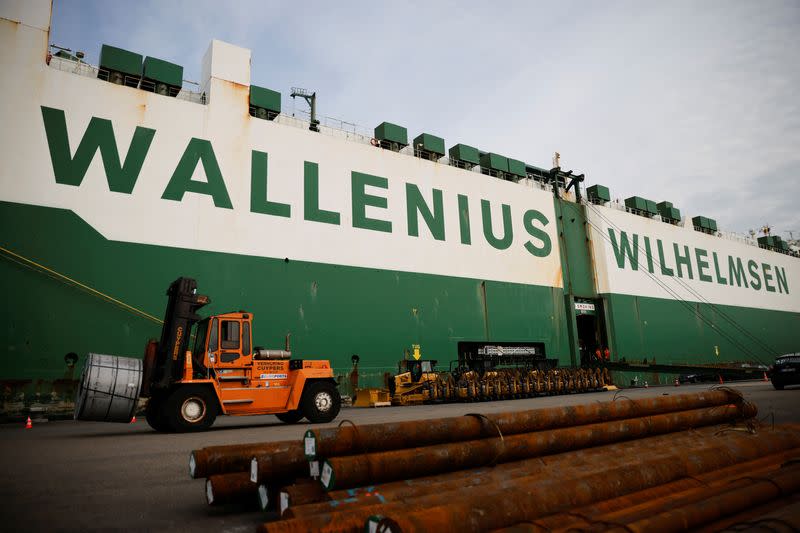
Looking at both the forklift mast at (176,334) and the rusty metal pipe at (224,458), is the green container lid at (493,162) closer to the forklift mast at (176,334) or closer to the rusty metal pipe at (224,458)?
the forklift mast at (176,334)

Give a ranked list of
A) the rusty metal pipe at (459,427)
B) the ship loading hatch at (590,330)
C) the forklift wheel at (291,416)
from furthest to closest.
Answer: the ship loading hatch at (590,330)
the forklift wheel at (291,416)
the rusty metal pipe at (459,427)

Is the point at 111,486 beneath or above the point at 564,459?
beneath

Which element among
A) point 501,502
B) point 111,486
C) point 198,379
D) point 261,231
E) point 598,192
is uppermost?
point 598,192

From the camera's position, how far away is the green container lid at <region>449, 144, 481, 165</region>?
28500 mm

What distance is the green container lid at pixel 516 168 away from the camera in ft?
100

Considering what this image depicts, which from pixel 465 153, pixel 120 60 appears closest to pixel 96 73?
pixel 120 60

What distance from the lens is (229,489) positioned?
442 cm

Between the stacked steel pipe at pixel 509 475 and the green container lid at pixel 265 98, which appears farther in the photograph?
the green container lid at pixel 265 98

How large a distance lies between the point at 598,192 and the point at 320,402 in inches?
1146

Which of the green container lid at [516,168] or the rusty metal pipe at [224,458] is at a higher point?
the green container lid at [516,168]

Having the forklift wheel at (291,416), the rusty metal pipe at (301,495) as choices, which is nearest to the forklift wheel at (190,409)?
the forklift wheel at (291,416)

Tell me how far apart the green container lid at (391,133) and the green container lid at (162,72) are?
9.81 meters

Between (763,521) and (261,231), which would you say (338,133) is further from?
(763,521)

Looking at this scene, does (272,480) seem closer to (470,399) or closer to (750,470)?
(750,470)
